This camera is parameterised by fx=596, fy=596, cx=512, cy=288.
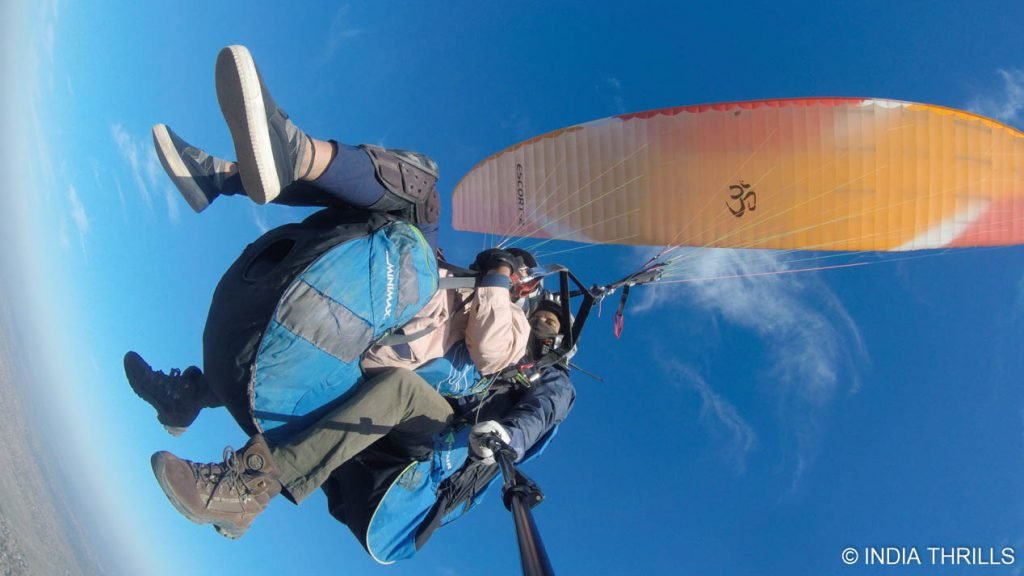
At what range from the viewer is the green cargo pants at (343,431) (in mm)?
2930

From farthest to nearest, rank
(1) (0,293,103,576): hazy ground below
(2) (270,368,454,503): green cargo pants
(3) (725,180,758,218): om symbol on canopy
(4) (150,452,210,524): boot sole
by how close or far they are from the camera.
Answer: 1. (1) (0,293,103,576): hazy ground below
2. (3) (725,180,758,218): om symbol on canopy
3. (2) (270,368,454,503): green cargo pants
4. (4) (150,452,210,524): boot sole

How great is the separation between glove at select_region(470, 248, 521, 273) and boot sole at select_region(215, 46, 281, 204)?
4.38 ft

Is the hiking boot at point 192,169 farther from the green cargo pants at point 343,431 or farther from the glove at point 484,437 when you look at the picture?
the glove at point 484,437

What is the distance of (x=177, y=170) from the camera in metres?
3.03

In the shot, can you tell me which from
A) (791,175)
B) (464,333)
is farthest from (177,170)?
(791,175)

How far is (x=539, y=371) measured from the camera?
417 cm

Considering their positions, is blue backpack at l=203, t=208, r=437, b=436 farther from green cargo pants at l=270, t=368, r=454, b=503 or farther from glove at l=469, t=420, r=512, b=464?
glove at l=469, t=420, r=512, b=464

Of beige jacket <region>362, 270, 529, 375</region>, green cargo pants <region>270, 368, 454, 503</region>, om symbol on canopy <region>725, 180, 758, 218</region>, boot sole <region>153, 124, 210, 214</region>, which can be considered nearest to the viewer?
green cargo pants <region>270, 368, 454, 503</region>

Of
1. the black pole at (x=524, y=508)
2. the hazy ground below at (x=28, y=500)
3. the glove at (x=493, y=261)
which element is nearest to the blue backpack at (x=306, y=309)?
the glove at (x=493, y=261)

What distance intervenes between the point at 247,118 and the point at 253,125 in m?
0.04

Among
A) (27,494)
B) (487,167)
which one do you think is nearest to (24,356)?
(27,494)

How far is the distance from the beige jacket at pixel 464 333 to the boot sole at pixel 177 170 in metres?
1.18

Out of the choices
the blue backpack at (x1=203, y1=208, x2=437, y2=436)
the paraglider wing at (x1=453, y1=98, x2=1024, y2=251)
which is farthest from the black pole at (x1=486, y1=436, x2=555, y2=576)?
the paraglider wing at (x1=453, y1=98, x2=1024, y2=251)

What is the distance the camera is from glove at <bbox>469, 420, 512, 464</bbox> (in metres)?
3.29
